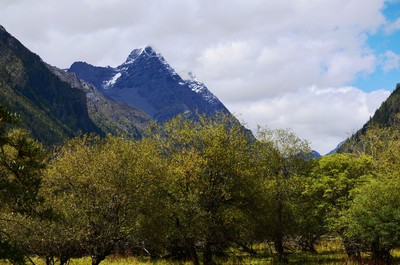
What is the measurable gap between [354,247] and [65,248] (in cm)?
2826

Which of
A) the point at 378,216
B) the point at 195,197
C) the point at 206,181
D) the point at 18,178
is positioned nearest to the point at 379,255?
the point at 378,216

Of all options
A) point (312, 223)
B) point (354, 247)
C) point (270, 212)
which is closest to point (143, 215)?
point (270, 212)

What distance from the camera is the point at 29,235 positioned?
78.5 ft

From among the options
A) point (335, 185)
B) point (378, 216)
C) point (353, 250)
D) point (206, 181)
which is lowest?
point (353, 250)

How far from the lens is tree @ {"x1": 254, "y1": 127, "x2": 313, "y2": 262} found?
124 feet

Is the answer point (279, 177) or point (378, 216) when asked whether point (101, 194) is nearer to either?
point (279, 177)

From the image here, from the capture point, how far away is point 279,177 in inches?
1613

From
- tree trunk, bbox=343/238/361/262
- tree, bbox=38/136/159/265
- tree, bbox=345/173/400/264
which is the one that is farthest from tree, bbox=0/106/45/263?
Answer: tree trunk, bbox=343/238/361/262

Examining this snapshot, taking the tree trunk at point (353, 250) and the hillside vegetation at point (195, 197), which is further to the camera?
the tree trunk at point (353, 250)

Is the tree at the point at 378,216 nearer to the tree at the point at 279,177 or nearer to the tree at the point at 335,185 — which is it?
the tree at the point at 335,185

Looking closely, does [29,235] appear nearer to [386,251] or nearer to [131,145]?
[131,145]

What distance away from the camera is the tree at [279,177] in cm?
3778

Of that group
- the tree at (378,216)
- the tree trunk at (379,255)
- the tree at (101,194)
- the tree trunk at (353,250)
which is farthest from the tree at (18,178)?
the tree trunk at (353,250)

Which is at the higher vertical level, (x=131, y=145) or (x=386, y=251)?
(x=131, y=145)
